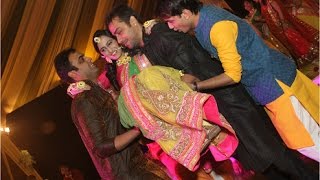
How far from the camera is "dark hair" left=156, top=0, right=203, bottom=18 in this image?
7.09 feet

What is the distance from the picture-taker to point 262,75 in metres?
2.20

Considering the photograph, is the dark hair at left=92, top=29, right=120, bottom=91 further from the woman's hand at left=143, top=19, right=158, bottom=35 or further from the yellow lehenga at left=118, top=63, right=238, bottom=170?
the yellow lehenga at left=118, top=63, right=238, bottom=170

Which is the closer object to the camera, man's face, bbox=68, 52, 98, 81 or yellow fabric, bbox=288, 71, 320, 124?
yellow fabric, bbox=288, 71, 320, 124

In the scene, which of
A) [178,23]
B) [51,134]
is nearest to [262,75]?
[178,23]

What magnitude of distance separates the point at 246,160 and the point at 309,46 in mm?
2256

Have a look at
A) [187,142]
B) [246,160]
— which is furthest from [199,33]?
[246,160]

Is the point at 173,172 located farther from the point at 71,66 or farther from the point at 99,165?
the point at 71,66

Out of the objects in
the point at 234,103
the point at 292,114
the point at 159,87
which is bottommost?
the point at 292,114

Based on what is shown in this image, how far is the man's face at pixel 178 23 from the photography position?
2.19 metres

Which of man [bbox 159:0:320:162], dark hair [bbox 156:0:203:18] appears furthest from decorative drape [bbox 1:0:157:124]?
man [bbox 159:0:320:162]

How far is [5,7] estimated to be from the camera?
367 centimetres

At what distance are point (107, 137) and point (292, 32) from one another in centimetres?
258

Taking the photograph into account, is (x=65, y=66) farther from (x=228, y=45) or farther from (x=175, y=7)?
(x=228, y=45)

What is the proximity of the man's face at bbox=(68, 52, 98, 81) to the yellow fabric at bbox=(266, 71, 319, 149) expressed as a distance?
1.20 metres
